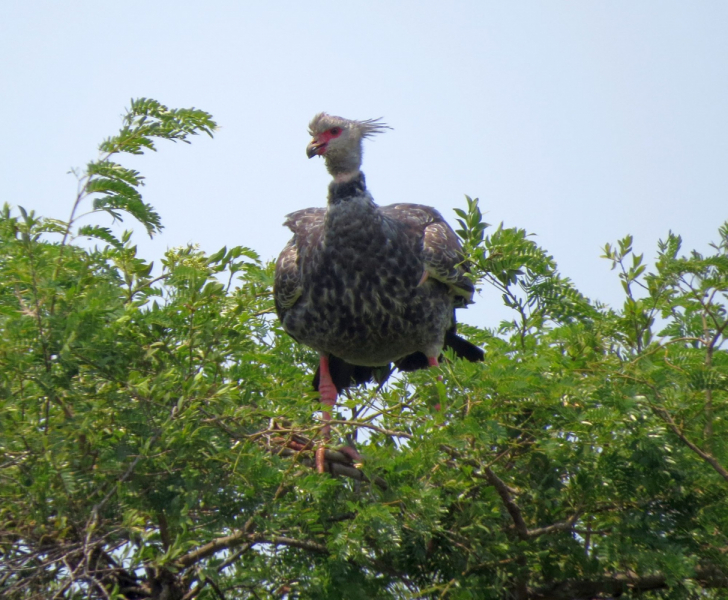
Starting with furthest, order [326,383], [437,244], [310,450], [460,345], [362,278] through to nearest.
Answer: [460,345], [326,383], [437,244], [362,278], [310,450]

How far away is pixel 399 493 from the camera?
2875mm

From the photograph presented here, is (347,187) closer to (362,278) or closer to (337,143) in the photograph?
(337,143)

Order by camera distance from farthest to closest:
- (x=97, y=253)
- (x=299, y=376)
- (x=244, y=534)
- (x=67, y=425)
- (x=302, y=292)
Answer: (x=302, y=292) → (x=299, y=376) → (x=97, y=253) → (x=244, y=534) → (x=67, y=425)

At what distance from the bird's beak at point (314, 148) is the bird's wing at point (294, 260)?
351 mm

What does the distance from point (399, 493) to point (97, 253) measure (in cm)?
139

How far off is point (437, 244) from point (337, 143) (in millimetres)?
788

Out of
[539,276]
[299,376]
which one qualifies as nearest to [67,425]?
[299,376]

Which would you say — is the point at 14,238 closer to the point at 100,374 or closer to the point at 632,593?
the point at 100,374

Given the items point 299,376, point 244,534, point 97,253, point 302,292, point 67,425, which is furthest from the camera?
point 302,292

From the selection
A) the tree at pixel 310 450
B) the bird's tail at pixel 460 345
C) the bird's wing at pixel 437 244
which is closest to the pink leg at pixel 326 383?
the bird's tail at pixel 460 345

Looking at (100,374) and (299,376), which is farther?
(299,376)

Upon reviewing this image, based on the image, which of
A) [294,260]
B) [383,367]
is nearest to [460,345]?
[383,367]

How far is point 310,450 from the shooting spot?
324cm

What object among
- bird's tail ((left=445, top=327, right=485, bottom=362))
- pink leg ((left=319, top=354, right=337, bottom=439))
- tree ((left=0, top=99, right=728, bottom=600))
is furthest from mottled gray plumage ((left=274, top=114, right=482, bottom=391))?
tree ((left=0, top=99, right=728, bottom=600))
